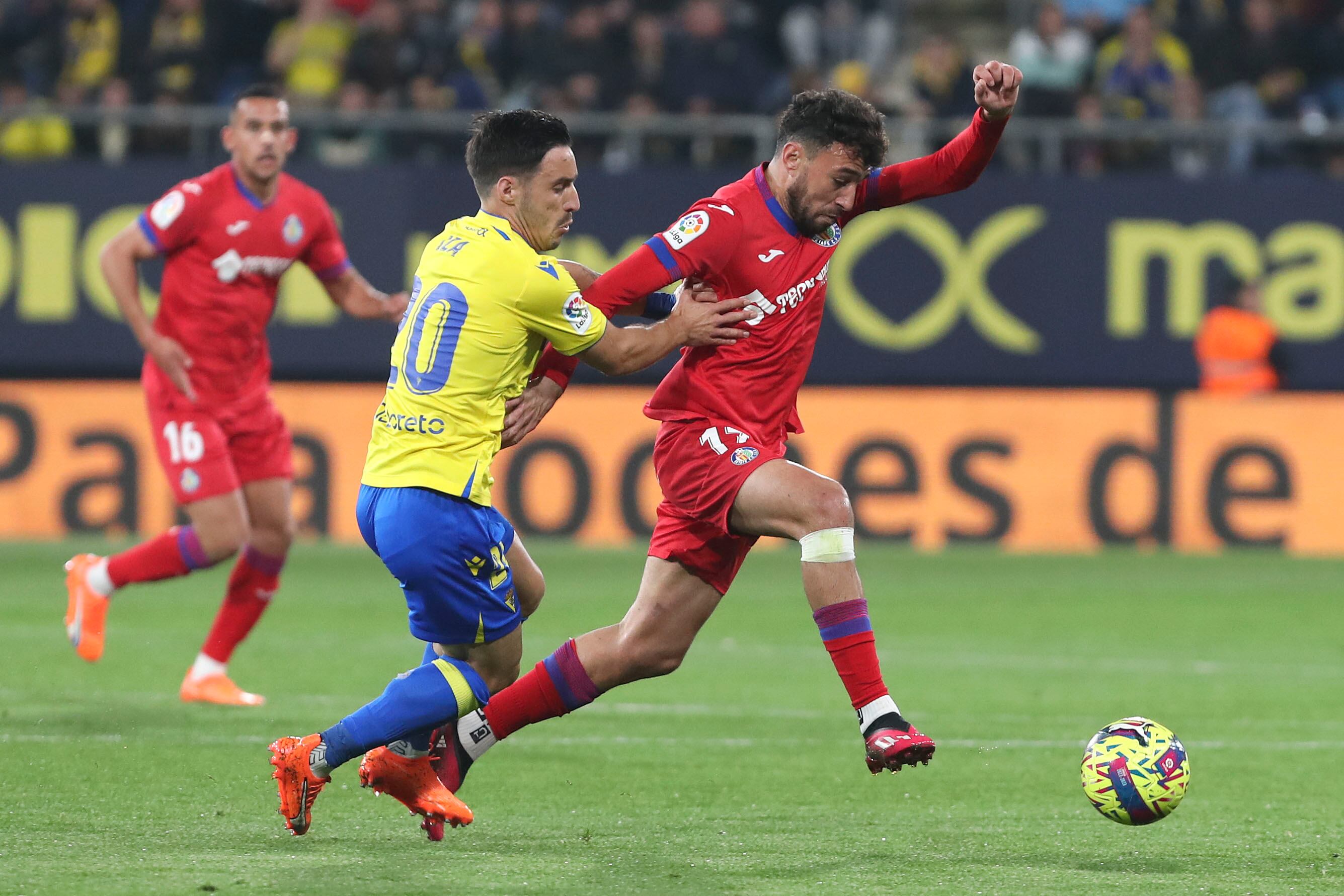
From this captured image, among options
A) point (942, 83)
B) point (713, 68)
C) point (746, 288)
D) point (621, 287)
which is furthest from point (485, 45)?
point (621, 287)

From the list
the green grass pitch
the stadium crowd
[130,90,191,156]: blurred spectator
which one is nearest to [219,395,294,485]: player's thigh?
the green grass pitch

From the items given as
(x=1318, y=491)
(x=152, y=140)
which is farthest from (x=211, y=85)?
(x=1318, y=491)

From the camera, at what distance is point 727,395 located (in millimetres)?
5812

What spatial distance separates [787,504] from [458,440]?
985mm

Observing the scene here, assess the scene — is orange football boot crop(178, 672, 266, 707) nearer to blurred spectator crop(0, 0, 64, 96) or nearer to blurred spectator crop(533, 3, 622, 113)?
blurred spectator crop(533, 3, 622, 113)

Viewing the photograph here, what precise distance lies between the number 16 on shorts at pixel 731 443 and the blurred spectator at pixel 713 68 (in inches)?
395

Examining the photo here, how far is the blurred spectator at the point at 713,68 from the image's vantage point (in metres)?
15.7

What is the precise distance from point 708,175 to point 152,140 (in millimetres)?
4226

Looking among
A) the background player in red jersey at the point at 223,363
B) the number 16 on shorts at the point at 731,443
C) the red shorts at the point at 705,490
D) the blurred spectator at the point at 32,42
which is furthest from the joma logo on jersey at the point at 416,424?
the blurred spectator at the point at 32,42

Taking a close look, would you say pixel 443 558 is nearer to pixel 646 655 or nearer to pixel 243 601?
pixel 646 655

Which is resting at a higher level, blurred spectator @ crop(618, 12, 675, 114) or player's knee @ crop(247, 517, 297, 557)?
blurred spectator @ crop(618, 12, 675, 114)

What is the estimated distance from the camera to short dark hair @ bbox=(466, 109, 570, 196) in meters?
5.21

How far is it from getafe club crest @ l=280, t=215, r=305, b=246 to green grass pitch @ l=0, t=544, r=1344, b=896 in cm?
188

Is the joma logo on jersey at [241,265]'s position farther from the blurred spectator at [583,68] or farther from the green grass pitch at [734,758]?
the blurred spectator at [583,68]
